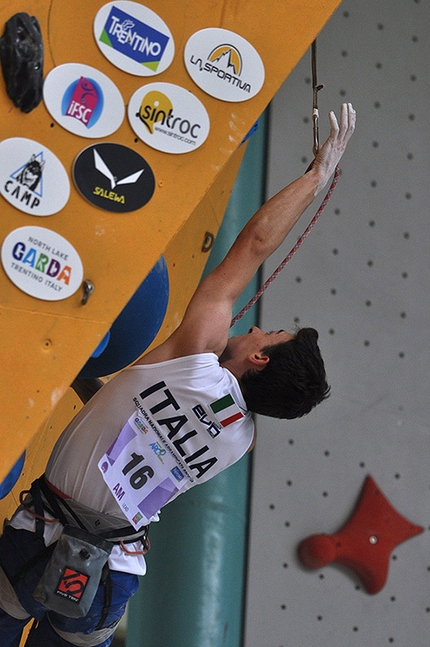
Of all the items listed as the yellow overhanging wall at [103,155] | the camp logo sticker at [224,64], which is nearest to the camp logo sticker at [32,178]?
the yellow overhanging wall at [103,155]

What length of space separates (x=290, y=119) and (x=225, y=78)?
10.9ft

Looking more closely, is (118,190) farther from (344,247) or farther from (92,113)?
(344,247)

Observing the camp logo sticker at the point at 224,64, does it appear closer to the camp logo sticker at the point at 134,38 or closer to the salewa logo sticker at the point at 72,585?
the camp logo sticker at the point at 134,38

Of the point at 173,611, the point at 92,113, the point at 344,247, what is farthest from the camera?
the point at 344,247

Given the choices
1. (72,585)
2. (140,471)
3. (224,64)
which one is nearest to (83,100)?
(224,64)

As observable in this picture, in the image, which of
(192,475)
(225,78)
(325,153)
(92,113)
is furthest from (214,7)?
(192,475)

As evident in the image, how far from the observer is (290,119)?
524cm

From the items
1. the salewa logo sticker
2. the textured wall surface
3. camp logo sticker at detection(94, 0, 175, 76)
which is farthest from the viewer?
the textured wall surface

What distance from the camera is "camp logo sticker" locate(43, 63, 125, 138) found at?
1864mm

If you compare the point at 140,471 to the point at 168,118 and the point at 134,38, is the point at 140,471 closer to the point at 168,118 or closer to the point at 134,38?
the point at 168,118

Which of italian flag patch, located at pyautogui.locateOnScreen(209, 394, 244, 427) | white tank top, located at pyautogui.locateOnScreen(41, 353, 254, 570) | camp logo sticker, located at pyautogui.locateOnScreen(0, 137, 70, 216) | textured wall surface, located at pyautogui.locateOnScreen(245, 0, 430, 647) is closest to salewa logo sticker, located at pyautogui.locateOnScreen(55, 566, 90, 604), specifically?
white tank top, located at pyautogui.locateOnScreen(41, 353, 254, 570)

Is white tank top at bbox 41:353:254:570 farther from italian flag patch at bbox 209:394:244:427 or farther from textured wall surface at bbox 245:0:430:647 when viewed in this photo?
textured wall surface at bbox 245:0:430:647

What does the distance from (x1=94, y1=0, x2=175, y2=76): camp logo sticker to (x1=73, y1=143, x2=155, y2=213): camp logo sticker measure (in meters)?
0.19

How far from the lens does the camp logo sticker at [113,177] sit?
188 centimetres
